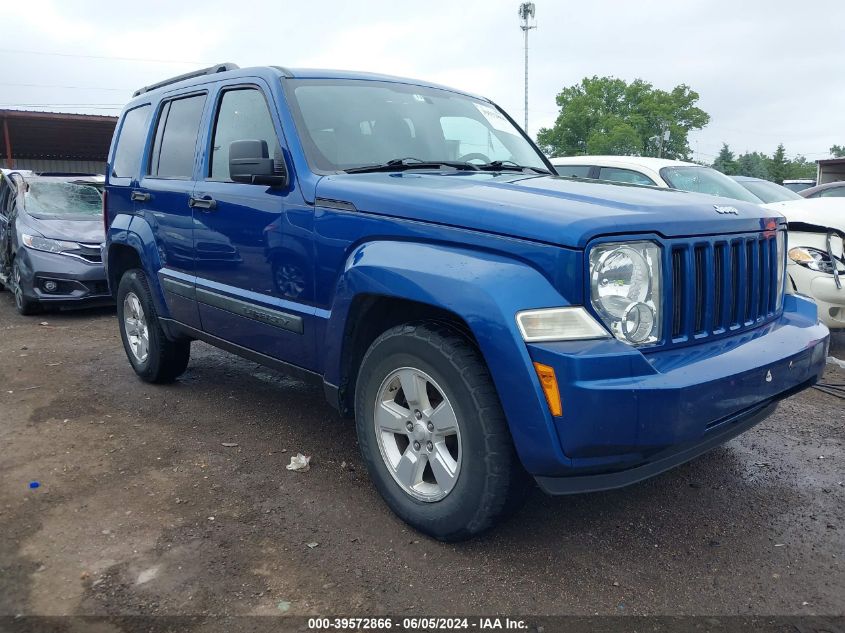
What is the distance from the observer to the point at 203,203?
4004 millimetres

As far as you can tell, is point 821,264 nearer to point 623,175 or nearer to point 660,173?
point 660,173

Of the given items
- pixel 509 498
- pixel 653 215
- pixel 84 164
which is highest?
pixel 84 164

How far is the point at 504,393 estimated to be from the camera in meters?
2.46

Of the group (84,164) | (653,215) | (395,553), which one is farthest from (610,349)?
(84,164)

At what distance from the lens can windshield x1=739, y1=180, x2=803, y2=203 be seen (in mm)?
8766

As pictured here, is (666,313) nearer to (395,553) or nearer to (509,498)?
(509,498)

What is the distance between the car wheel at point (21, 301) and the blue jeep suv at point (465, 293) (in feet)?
15.8

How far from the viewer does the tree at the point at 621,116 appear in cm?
6506

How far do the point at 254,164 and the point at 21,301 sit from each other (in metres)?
→ 6.20

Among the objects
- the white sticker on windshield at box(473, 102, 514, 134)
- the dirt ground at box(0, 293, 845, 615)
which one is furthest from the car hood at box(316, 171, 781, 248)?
the dirt ground at box(0, 293, 845, 615)

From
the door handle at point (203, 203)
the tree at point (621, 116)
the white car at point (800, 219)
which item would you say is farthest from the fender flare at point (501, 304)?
the tree at point (621, 116)

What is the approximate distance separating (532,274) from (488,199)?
0.41 m

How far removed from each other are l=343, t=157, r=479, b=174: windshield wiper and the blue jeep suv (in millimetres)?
16

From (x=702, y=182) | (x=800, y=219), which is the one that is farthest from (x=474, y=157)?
(x=702, y=182)
